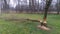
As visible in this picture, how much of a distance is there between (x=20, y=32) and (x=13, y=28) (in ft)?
3.14

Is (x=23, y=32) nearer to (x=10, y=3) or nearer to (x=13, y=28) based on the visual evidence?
(x=13, y=28)

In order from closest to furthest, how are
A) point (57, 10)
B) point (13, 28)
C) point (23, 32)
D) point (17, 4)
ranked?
point (23, 32) < point (13, 28) < point (57, 10) < point (17, 4)

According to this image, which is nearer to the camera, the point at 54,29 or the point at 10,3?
the point at 54,29

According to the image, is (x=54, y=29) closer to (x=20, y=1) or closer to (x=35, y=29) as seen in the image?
(x=35, y=29)

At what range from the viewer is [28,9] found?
25688 mm

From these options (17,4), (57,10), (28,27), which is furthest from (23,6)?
(28,27)

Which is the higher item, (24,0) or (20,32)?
(24,0)

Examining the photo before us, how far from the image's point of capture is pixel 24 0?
2817 centimetres

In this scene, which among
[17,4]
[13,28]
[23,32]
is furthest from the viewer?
[17,4]

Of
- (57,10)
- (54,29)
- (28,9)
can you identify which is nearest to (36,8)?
(28,9)

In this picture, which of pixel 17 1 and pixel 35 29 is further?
pixel 17 1

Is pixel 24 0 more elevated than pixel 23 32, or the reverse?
pixel 24 0

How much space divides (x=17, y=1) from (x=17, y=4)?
2.12ft

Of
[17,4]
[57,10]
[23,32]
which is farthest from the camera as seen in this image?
[17,4]
